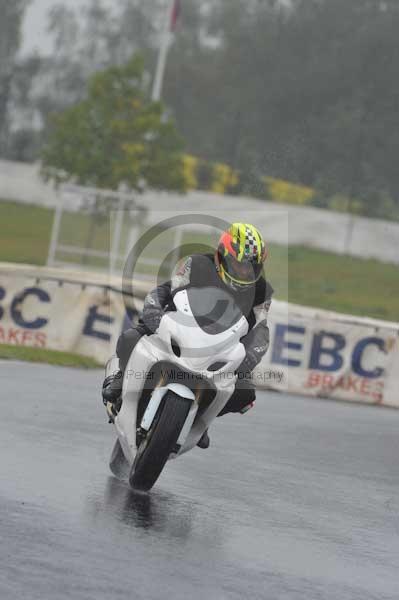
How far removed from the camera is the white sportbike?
8.16 meters

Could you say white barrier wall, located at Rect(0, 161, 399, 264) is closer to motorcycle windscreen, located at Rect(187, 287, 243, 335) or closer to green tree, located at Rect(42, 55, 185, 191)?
green tree, located at Rect(42, 55, 185, 191)

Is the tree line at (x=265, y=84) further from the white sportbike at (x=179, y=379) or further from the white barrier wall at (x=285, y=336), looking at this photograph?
the white sportbike at (x=179, y=379)

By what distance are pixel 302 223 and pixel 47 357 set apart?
25.0 m

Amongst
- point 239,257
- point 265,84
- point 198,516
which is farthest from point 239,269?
point 265,84

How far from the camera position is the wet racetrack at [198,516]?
6348 mm

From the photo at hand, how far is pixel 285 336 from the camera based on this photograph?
1789 cm

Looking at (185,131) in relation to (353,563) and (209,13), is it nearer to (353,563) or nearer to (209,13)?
(209,13)

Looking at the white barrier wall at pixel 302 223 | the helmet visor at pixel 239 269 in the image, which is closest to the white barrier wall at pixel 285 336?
the helmet visor at pixel 239 269

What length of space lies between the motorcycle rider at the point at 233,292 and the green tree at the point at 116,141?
3272cm

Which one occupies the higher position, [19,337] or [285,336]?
[285,336]

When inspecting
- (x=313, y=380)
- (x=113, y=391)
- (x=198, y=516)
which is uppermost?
(x=113, y=391)

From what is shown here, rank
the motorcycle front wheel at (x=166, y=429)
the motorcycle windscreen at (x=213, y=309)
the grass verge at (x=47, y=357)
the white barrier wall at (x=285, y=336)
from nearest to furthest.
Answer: the motorcycle front wheel at (x=166, y=429) < the motorcycle windscreen at (x=213, y=309) < the grass verge at (x=47, y=357) < the white barrier wall at (x=285, y=336)

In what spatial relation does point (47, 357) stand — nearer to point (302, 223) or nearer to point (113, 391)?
point (113, 391)

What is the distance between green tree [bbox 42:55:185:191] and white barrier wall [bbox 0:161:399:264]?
1088 millimetres
